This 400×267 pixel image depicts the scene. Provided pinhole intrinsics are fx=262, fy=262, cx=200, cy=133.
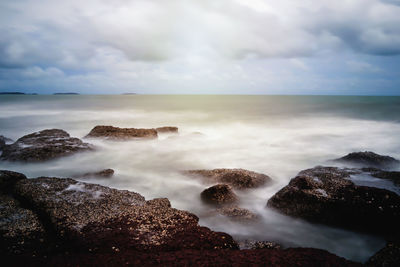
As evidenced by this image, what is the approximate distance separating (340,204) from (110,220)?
14.8 feet

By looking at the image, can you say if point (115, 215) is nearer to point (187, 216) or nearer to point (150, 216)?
point (150, 216)

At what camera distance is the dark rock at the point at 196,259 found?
3.12 m

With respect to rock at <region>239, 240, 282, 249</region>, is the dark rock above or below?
above

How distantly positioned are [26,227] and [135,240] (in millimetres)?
1829

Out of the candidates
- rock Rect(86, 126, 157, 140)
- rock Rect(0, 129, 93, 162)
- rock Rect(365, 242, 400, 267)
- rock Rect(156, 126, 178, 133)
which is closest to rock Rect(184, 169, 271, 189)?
rock Rect(365, 242, 400, 267)

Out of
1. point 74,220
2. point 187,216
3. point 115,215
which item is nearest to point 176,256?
point 187,216

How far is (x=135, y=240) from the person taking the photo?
12.3ft

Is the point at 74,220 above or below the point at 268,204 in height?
above

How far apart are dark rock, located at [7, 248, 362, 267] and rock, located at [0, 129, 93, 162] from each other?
6942 millimetres

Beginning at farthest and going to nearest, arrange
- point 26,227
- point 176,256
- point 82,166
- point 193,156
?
point 193,156, point 82,166, point 26,227, point 176,256

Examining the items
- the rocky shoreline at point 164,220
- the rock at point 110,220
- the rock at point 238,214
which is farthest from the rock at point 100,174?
the rock at point 238,214

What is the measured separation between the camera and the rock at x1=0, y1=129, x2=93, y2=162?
30.1ft

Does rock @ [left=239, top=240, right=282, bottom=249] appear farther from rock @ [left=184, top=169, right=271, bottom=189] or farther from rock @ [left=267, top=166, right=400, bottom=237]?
rock @ [left=184, top=169, right=271, bottom=189]

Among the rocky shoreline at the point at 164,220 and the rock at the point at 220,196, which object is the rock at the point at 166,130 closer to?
the rocky shoreline at the point at 164,220
